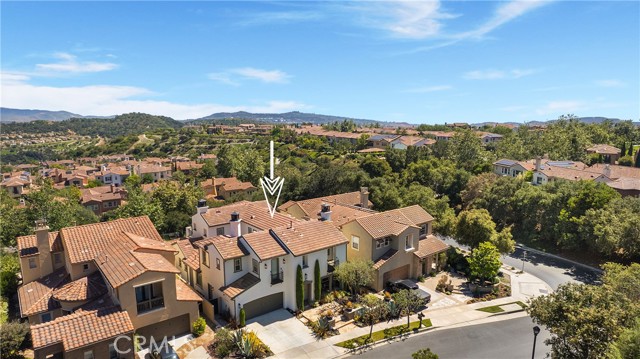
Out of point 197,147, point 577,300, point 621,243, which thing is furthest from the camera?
point 197,147

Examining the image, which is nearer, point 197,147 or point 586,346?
point 586,346

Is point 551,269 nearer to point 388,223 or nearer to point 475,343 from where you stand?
point 388,223

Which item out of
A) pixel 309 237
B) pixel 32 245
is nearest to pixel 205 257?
pixel 309 237

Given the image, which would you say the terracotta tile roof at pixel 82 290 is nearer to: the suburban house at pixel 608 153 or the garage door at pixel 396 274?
the garage door at pixel 396 274

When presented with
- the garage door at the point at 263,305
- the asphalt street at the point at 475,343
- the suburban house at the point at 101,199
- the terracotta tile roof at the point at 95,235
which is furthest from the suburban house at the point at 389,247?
the suburban house at the point at 101,199

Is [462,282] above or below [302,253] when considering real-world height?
below

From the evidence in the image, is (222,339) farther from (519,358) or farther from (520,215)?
(520,215)

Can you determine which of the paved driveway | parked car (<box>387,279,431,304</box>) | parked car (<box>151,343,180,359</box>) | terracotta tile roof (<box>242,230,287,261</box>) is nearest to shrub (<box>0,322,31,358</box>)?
parked car (<box>151,343,180,359</box>)

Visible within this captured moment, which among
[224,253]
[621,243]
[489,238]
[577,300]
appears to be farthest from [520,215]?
[224,253]
